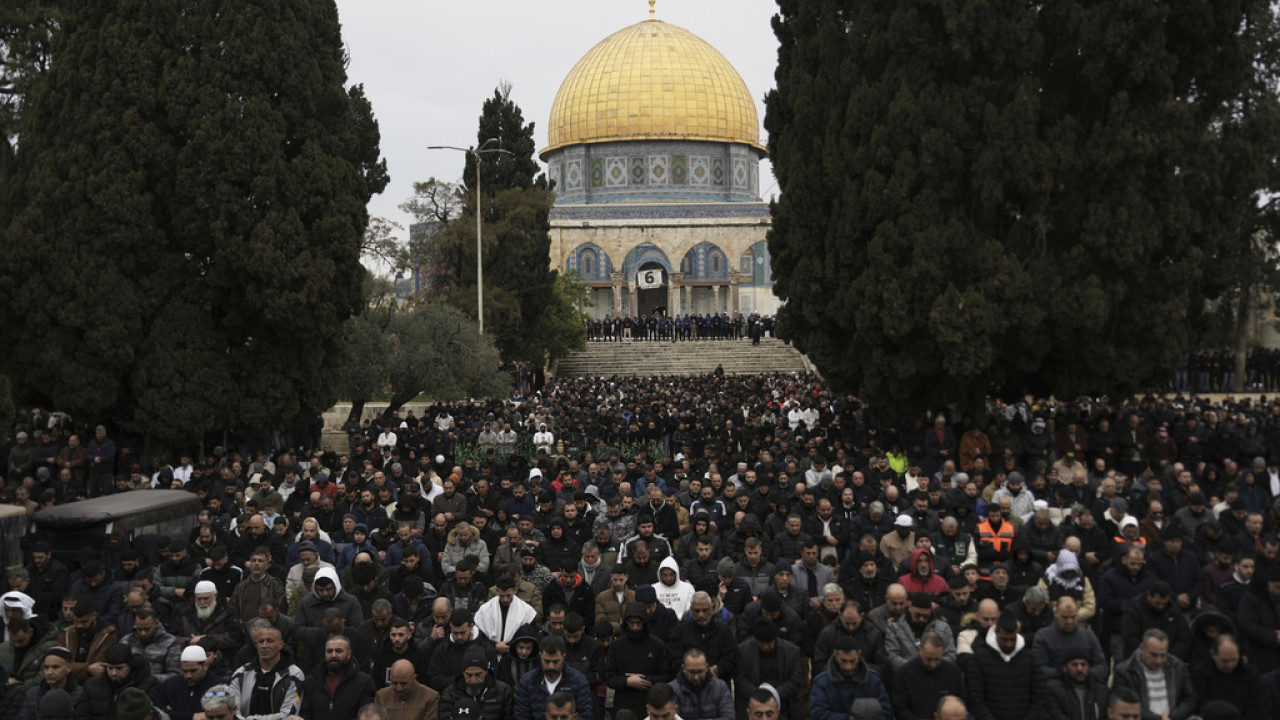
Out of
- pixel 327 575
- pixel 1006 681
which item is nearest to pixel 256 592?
pixel 327 575

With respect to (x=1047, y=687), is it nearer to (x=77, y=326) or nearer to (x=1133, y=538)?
(x=1133, y=538)

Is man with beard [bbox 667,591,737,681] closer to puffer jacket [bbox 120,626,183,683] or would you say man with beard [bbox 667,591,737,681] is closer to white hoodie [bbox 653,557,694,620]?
white hoodie [bbox 653,557,694,620]

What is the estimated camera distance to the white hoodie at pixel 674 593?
27.5 ft

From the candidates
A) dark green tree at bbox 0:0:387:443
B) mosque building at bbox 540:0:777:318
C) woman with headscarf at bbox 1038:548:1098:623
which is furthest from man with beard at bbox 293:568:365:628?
mosque building at bbox 540:0:777:318

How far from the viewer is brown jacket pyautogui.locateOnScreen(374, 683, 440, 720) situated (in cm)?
671

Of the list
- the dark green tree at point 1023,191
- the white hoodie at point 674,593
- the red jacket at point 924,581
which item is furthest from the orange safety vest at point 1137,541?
the dark green tree at point 1023,191

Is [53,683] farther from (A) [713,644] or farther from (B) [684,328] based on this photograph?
(B) [684,328]

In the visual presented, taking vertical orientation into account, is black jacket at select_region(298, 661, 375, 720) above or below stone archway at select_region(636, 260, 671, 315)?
below

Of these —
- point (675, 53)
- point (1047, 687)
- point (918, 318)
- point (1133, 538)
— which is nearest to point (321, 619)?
point (1047, 687)

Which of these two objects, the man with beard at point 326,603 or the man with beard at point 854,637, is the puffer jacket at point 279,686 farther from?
the man with beard at point 854,637

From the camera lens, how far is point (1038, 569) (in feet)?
29.8

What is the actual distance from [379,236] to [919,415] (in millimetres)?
18486

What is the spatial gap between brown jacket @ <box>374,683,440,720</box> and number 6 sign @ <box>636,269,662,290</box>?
45.4 m

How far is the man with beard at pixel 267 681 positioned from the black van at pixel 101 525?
12.8 ft
